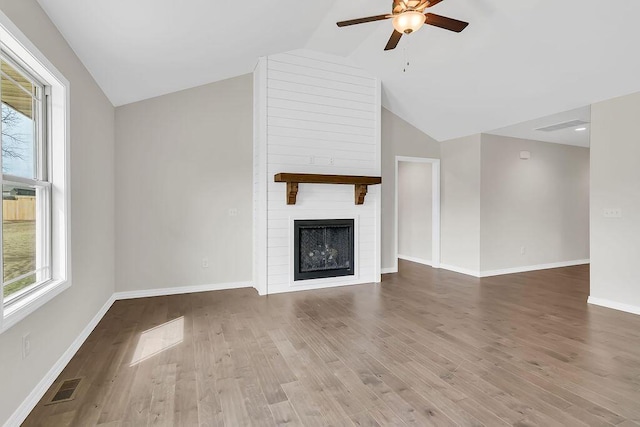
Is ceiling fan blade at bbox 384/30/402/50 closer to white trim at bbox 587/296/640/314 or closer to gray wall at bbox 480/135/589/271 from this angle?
gray wall at bbox 480/135/589/271

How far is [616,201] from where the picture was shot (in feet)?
13.0

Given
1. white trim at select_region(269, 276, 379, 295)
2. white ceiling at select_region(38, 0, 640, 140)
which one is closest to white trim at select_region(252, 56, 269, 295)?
white trim at select_region(269, 276, 379, 295)

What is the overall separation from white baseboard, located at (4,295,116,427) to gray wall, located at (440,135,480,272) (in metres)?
5.53

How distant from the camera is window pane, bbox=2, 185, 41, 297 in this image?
2.03 metres

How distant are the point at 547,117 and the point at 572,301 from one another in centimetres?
252

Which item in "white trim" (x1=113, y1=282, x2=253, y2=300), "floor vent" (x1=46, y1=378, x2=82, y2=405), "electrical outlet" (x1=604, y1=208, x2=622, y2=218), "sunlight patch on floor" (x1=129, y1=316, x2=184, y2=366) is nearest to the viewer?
"floor vent" (x1=46, y1=378, x2=82, y2=405)

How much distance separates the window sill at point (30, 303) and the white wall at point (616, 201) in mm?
5620

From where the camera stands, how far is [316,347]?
9.47 feet

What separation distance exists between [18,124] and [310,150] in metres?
3.26

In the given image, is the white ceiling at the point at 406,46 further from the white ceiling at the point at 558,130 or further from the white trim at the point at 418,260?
the white trim at the point at 418,260

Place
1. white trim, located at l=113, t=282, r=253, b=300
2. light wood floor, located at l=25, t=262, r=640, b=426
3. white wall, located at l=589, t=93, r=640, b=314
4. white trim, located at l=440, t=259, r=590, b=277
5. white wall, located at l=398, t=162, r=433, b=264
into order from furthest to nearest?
white wall, located at l=398, t=162, r=433, b=264
white trim, located at l=440, t=259, r=590, b=277
white trim, located at l=113, t=282, r=253, b=300
white wall, located at l=589, t=93, r=640, b=314
light wood floor, located at l=25, t=262, r=640, b=426

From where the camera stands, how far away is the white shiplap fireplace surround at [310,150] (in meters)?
4.62

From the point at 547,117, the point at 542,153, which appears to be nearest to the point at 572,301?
the point at 547,117

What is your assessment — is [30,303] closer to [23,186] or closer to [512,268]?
[23,186]
